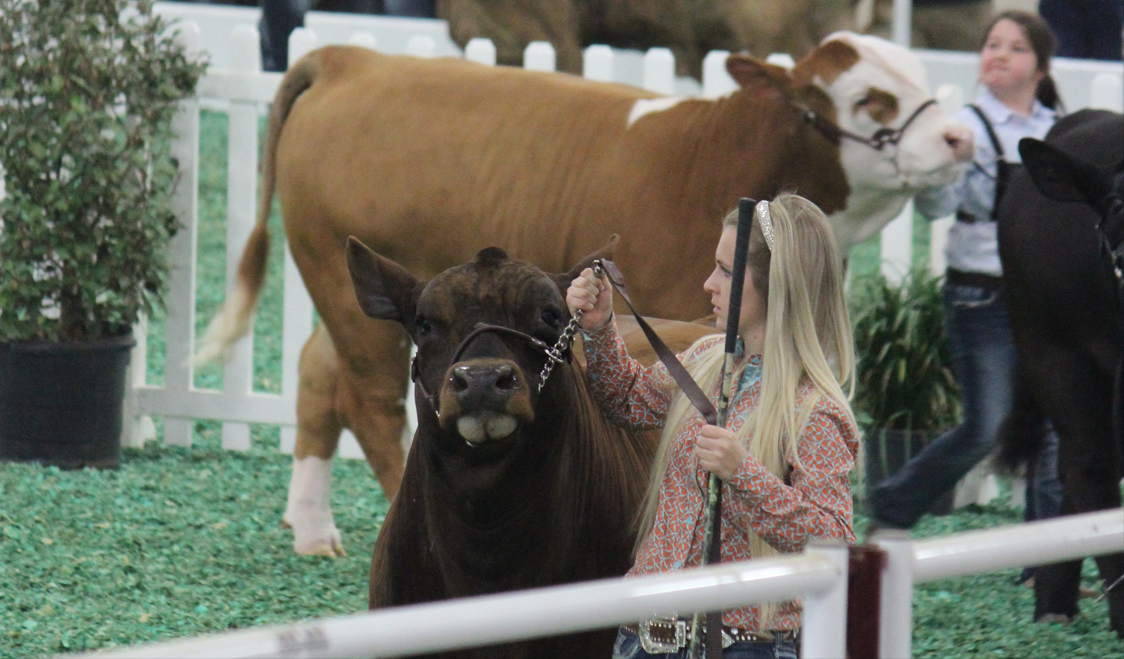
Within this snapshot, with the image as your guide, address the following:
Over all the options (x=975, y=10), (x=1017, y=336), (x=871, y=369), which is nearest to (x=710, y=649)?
(x=1017, y=336)

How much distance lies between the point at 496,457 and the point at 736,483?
498 mm

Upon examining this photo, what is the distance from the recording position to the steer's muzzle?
243 centimetres

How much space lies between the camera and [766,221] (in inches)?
99.9

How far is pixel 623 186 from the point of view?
4727 millimetres

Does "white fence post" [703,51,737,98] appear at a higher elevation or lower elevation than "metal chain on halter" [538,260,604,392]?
higher

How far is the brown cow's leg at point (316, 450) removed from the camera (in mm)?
4949

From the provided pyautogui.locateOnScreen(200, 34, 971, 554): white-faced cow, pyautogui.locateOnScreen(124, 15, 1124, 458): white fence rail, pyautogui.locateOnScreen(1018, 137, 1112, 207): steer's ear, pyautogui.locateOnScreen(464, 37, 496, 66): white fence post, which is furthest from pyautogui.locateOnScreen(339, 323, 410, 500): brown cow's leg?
pyautogui.locateOnScreen(1018, 137, 1112, 207): steer's ear

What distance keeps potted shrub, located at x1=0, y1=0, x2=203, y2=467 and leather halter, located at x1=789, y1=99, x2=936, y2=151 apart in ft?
8.48

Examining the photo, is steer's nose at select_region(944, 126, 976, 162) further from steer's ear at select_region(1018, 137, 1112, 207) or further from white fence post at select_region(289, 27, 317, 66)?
white fence post at select_region(289, 27, 317, 66)

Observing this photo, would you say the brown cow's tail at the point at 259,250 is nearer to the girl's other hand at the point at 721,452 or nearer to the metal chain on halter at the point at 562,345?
the metal chain on halter at the point at 562,345

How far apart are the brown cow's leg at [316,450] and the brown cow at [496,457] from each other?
2.02 meters

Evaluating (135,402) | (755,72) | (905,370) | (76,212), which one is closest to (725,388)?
(755,72)

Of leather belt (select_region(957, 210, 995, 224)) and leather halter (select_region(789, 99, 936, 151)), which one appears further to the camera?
leather belt (select_region(957, 210, 995, 224))

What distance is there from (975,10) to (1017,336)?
303 inches
